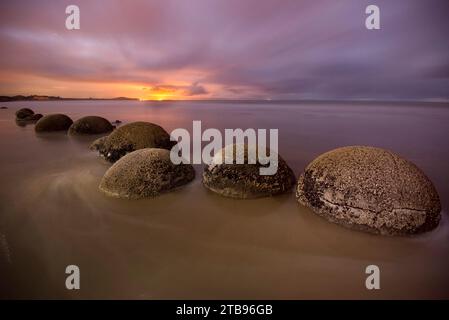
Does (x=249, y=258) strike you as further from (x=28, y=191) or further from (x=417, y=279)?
(x=28, y=191)

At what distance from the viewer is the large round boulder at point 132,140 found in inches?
266

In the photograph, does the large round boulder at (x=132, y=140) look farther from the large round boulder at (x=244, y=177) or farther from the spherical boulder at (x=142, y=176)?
the large round boulder at (x=244, y=177)

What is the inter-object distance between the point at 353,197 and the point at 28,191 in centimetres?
579

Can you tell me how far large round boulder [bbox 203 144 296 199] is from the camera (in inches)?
178

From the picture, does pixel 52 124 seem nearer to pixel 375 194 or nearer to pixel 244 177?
pixel 244 177

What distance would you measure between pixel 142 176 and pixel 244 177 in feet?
5.82

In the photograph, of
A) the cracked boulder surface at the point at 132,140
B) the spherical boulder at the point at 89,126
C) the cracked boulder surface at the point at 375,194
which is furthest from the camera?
the spherical boulder at the point at 89,126

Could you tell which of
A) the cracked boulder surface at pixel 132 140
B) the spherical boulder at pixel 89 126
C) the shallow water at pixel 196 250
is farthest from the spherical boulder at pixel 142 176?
the spherical boulder at pixel 89 126

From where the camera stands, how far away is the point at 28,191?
5.21 metres

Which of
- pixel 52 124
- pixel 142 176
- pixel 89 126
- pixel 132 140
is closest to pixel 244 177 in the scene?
pixel 142 176

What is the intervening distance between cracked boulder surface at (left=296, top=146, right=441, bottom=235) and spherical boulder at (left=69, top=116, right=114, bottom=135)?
1045 centimetres

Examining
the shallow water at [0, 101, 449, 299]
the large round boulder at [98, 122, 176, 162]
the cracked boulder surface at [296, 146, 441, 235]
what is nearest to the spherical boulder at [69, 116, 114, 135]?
the large round boulder at [98, 122, 176, 162]

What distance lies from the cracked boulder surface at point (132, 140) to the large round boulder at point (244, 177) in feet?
8.93
